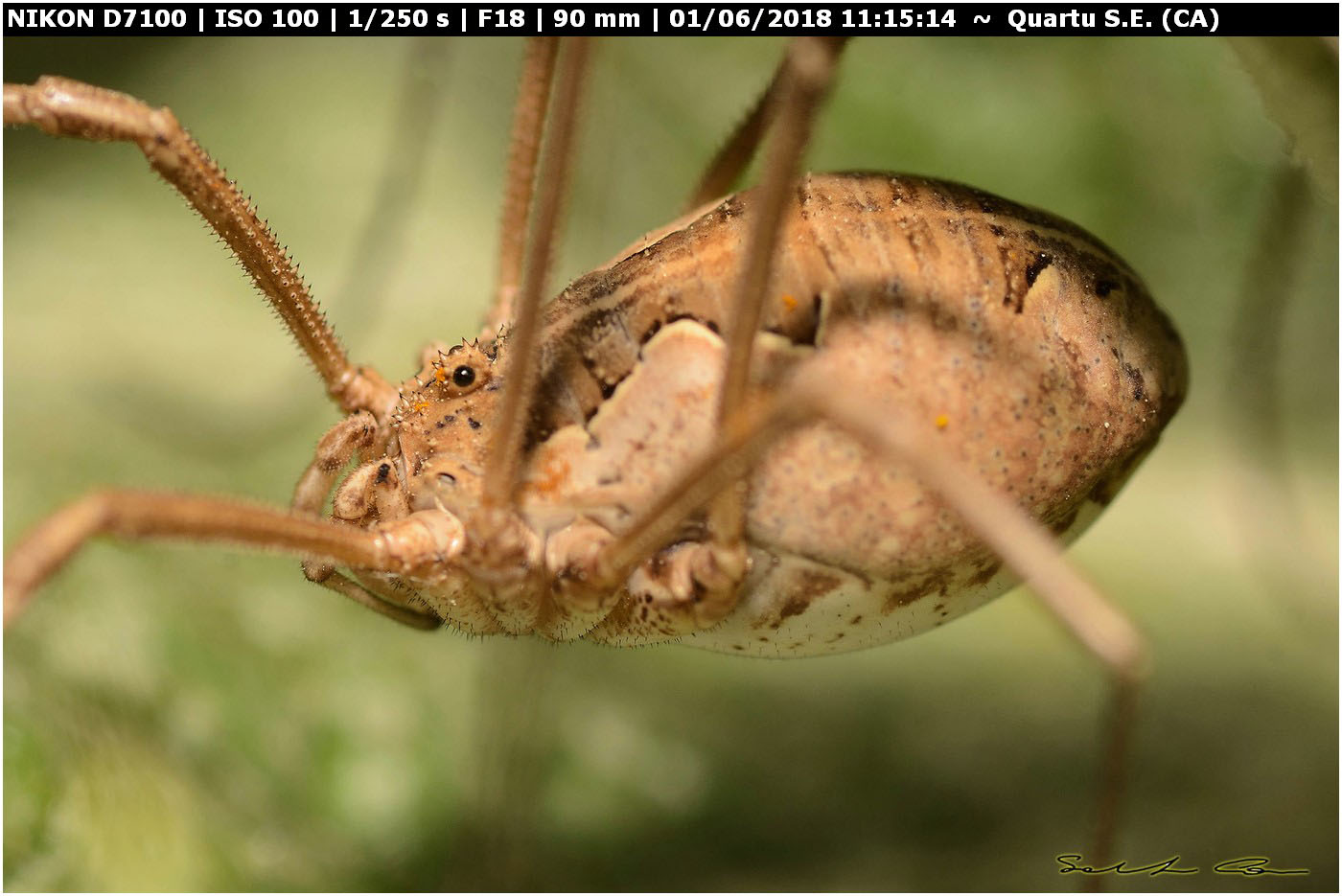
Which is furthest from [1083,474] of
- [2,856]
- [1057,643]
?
[2,856]

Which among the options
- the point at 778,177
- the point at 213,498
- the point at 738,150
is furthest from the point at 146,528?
the point at 738,150

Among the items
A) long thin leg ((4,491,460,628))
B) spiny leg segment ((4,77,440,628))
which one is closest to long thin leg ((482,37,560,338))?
spiny leg segment ((4,77,440,628))

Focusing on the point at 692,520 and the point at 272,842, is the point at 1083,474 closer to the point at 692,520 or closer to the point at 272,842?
the point at 692,520

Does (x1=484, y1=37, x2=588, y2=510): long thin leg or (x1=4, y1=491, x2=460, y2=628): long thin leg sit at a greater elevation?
(x1=484, y1=37, x2=588, y2=510): long thin leg

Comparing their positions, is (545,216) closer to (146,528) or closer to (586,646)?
(146,528)

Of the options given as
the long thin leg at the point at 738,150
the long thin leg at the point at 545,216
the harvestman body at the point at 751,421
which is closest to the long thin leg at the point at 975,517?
the harvestman body at the point at 751,421

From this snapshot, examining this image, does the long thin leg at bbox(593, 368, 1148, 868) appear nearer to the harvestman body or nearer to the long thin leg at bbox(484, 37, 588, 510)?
the harvestman body

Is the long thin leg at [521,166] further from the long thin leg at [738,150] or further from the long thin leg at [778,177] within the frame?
the long thin leg at [778,177]
